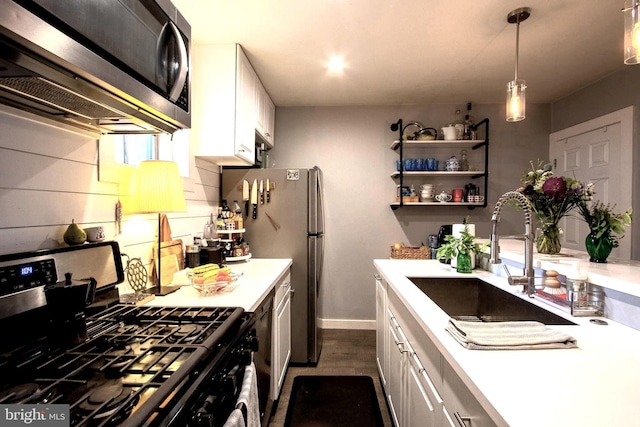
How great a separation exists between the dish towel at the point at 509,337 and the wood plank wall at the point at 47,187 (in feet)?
4.65

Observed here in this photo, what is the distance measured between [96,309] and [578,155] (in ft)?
13.2

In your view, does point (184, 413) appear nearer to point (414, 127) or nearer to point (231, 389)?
point (231, 389)

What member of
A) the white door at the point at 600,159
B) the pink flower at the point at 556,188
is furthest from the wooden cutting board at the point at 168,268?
the white door at the point at 600,159

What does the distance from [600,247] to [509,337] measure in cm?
93

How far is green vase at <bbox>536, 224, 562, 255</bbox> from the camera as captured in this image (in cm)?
163

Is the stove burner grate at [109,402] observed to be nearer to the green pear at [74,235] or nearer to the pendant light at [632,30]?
the green pear at [74,235]

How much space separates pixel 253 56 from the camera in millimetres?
2400

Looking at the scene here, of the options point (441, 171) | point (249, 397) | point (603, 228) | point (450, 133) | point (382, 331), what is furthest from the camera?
point (441, 171)

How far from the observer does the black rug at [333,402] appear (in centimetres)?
191

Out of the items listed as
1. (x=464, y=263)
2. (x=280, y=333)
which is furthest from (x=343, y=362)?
(x=464, y=263)

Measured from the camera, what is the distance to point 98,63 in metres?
0.76

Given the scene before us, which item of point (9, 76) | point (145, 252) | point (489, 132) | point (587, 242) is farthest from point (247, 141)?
point (489, 132)

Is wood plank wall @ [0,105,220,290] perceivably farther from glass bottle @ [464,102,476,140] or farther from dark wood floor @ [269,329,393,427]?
glass bottle @ [464,102,476,140]

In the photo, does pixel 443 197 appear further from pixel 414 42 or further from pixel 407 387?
pixel 407 387
